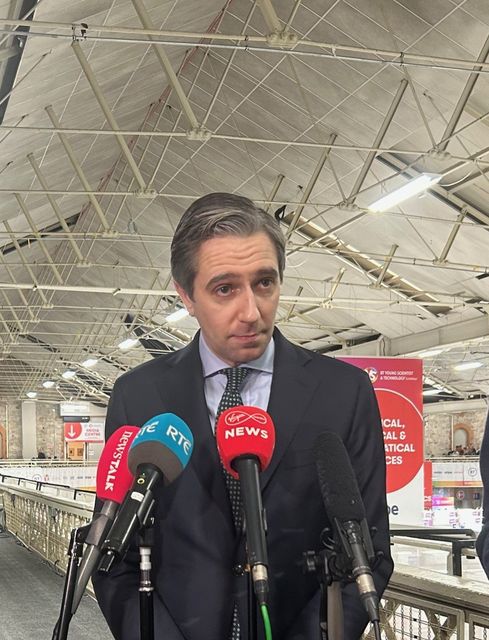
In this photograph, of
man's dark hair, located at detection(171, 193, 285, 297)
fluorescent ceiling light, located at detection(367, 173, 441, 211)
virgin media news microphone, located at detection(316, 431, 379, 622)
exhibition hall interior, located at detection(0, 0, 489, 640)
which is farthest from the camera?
fluorescent ceiling light, located at detection(367, 173, 441, 211)

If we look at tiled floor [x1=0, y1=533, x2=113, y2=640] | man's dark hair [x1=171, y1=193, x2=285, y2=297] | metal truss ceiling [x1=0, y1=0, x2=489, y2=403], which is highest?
metal truss ceiling [x1=0, y1=0, x2=489, y2=403]

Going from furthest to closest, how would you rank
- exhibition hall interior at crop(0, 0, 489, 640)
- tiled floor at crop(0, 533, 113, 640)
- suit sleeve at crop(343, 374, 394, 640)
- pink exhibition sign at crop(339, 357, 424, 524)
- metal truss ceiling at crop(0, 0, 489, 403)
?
1. metal truss ceiling at crop(0, 0, 489, 403)
2. pink exhibition sign at crop(339, 357, 424, 524)
3. exhibition hall interior at crop(0, 0, 489, 640)
4. tiled floor at crop(0, 533, 113, 640)
5. suit sleeve at crop(343, 374, 394, 640)

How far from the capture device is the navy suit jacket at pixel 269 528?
1.55 m

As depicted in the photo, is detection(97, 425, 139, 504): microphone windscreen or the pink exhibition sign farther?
the pink exhibition sign

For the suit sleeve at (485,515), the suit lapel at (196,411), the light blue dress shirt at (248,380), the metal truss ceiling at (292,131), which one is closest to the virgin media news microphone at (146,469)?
the suit lapel at (196,411)

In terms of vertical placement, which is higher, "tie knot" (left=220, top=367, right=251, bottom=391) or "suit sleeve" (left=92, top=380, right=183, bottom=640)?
"tie knot" (left=220, top=367, right=251, bottom=391)

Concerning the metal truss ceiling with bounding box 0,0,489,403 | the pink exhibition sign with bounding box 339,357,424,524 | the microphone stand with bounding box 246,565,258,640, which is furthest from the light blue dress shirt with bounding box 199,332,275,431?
the pink exhibition sign with bounding box 339,357,424,524

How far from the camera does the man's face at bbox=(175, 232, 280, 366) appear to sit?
161cm

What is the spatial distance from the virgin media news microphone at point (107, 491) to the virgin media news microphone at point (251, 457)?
196mm

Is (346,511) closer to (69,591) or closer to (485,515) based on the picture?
(485,515)

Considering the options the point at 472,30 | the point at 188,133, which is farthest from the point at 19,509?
the point at 472,30

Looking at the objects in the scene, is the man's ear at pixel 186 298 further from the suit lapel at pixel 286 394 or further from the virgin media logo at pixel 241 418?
the virgin media logo at pixel 241 418

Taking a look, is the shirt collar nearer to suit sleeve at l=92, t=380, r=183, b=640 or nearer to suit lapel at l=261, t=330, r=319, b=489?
suit lapel at l=261, t=330, r=319, b=489

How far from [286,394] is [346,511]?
1.30 ft
